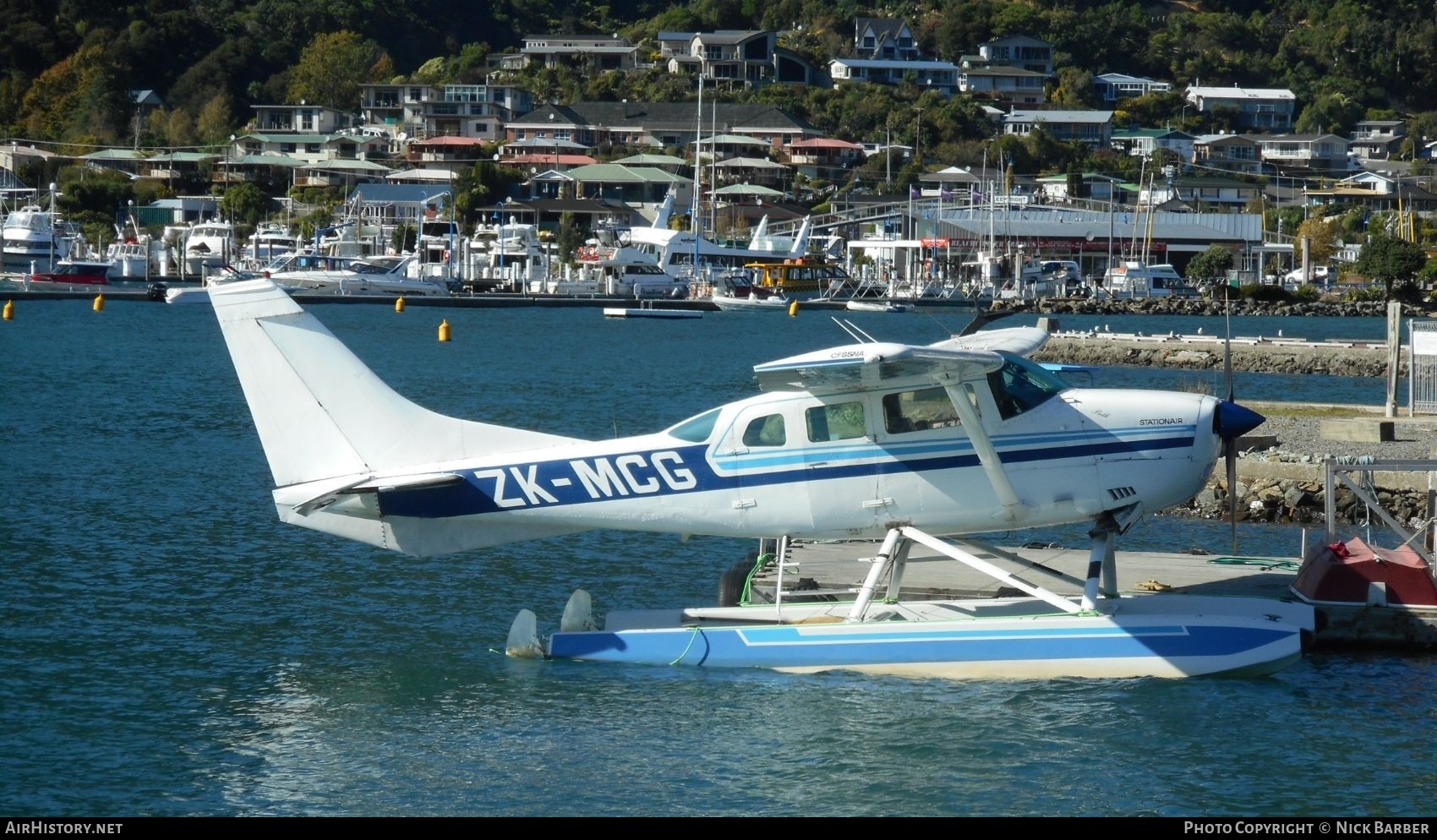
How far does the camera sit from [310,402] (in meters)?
13.8

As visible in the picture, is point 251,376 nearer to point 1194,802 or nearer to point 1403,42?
point 1194,802

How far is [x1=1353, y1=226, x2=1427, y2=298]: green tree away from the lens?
85875 mm

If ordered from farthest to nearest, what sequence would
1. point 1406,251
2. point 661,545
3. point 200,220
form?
point 200,220, point 1406,251, point 661,545

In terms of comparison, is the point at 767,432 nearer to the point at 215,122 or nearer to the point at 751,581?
the point at 751,581

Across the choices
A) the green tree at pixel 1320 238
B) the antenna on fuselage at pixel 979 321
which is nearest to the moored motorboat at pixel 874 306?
the green tree at pixel 1320 238

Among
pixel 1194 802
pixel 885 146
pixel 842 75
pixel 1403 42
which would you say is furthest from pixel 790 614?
pixel 1403 42

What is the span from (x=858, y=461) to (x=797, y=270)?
80694mm

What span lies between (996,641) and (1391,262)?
8043 centimetres

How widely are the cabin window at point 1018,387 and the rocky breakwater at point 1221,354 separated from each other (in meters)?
37.1

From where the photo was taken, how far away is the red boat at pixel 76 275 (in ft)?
280

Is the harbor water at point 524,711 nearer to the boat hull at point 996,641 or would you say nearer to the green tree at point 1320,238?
the boat hull at point 996,641

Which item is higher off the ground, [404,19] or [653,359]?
[404,19]

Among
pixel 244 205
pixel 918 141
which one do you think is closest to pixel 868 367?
pixel 244 205
